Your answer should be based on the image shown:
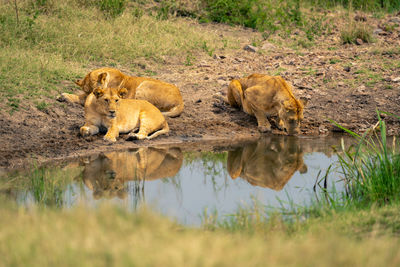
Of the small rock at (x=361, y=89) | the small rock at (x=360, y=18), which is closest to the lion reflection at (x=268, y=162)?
the small rock at (x=361, y=89)

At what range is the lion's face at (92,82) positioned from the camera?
32.8 feet

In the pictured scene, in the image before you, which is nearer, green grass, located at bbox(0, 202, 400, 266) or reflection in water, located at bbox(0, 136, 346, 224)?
green grass, located at bbox(0, 202, 400, 266)

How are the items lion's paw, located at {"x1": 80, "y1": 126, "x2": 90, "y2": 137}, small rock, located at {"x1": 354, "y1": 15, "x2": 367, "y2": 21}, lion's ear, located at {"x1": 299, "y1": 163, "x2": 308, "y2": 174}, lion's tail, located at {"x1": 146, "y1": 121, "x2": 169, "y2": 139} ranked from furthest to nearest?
small rock, located at {"x1": 354, "y1": 15, "x2": 367, "y2": 21}
lion's tail, located at {"x1": 146, "y1": 121, "x2": 169, "y2": 139}
lion's paw, located at {"x1": 80, "y1": 126, "x2": 90, "y2": 137}
lion's ear, located at {"x1": 299, "y1": 163, "x2": 308, "y2": 174}

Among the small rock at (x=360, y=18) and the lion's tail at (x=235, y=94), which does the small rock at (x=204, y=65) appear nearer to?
the lion's tail at (x=235, y=94)

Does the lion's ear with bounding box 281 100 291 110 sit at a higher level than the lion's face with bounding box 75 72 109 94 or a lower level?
lower

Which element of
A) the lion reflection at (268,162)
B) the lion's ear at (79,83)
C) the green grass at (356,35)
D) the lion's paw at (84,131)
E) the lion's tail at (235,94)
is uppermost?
the green grass at (356,35)

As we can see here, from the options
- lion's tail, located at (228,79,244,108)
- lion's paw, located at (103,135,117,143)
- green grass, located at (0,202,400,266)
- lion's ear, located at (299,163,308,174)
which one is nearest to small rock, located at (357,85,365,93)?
lion's tail, located at (228,79,244,108)

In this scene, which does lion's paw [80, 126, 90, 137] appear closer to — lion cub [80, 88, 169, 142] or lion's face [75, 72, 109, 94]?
lion cub [80, 88, 169, 142]

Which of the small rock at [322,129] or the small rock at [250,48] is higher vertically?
the small rock at [250,48]

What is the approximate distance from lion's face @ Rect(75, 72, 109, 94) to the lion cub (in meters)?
0.88

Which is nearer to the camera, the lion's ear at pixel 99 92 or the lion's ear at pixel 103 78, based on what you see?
the lion's ear at pixel 99 92

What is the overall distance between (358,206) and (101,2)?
1015 centimetres

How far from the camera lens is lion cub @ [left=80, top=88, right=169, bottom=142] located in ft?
29.0

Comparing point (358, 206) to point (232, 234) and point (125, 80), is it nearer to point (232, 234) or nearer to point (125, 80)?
point (232, 234)
